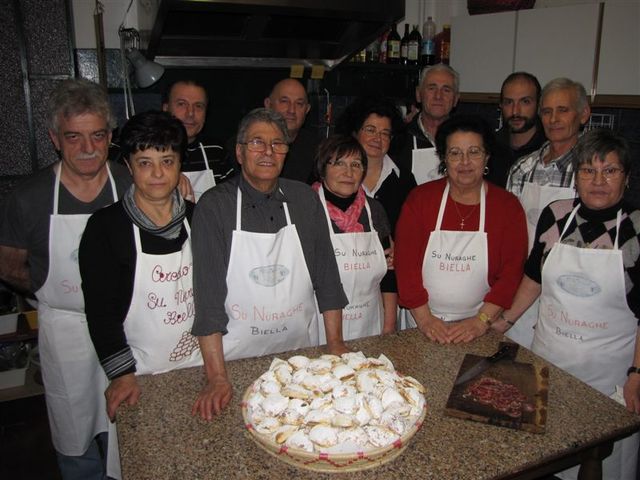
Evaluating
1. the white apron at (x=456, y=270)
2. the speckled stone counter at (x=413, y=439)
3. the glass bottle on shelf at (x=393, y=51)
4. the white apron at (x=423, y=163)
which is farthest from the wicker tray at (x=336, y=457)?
the glass bottle on shelf at (x=393, y=51)

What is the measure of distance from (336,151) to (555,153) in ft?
3.06

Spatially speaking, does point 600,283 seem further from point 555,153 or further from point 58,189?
point 58,189

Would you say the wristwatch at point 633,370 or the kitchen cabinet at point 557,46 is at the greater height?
the kitchen cabinet at point 557,46

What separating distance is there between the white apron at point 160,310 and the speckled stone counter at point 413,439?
0.59ft

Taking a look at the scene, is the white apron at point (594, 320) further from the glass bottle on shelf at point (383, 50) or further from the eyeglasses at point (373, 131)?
the glass bottle on shelf at point (383, 50)

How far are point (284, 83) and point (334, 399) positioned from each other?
1.81 m

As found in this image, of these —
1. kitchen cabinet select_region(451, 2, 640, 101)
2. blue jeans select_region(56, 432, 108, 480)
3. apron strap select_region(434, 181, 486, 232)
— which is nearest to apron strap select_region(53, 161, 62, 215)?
blue jeans select_region(56, 432, 108, 480)

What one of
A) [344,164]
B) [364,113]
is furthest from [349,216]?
[364,113]

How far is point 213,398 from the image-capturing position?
118 cm

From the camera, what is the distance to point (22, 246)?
169 centimetres

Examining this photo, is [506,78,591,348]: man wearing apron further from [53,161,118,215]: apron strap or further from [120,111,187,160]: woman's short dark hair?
[53,161,118,215]: apron strap

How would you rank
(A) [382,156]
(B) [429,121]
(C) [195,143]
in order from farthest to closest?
(B) [429,121], (C) [195,143], (A) [382,156]

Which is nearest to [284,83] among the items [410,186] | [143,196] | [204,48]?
[204,48]

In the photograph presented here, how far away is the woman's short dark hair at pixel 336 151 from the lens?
1833 millimetres
